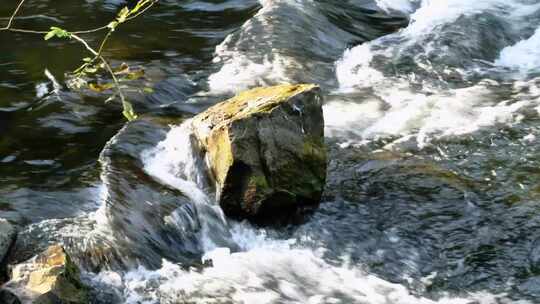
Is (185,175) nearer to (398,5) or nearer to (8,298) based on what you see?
(8,298)

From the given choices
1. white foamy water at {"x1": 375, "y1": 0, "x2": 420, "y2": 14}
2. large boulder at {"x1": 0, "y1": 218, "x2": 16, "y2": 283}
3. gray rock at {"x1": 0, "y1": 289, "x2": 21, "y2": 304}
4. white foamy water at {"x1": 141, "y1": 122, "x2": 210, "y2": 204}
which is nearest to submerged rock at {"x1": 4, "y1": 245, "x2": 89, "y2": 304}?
gray rock at {"x1": 0, "y1": 289, "x2": 21, "y2": 304}

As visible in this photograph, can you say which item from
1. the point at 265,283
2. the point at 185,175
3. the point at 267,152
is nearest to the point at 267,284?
the point at 265,283

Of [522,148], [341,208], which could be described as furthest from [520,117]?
[341,208]

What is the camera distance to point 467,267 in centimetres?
586

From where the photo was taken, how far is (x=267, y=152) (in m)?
6.25

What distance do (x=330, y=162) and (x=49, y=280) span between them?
11.1 feet

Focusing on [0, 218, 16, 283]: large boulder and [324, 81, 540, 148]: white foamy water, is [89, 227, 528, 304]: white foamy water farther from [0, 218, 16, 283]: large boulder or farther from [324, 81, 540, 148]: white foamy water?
[324, 81, 540, 148]: white foamy water

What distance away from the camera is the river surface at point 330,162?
5.62 m

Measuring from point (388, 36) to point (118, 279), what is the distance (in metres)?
6.92

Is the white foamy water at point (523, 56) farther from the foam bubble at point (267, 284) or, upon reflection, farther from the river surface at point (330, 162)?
the foam bubble at point (267, 284)

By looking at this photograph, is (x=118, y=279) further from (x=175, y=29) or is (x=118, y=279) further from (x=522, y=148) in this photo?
(x=175, y=29)

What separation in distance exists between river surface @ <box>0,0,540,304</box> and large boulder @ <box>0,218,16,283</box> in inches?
5.3

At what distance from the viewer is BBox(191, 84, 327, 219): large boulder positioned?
6.20 meters

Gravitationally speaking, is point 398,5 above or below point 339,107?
above
